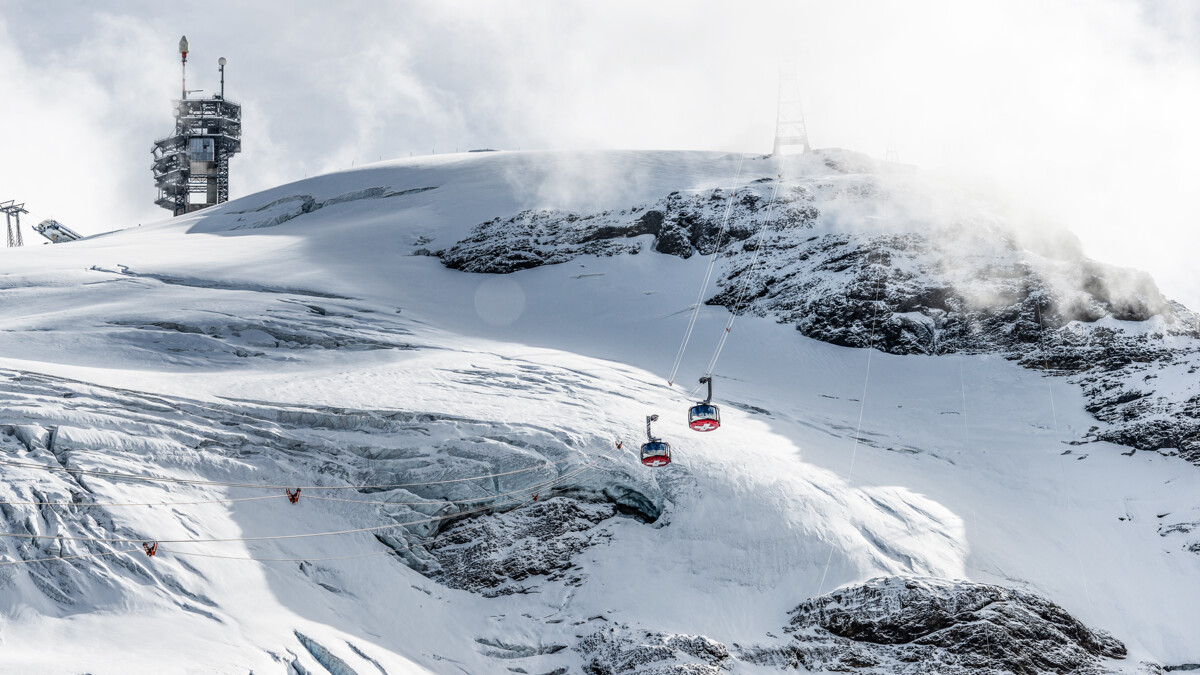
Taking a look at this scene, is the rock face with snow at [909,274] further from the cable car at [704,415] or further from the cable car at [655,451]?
the cable car at [655,451]

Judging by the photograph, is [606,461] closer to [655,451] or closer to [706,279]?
[655,451]

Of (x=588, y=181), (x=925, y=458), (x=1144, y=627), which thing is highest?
(x=588, y=181)

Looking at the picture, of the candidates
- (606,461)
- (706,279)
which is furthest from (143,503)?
(706,279)

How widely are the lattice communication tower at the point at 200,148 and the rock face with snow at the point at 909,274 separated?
50852 mm

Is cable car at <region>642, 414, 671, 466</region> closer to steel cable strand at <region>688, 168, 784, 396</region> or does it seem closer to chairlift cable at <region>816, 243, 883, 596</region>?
chairlift cable at <region>816, 243, 883, 596</region>

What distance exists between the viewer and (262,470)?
31.6 meters

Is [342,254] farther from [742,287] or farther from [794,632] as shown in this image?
[794,632]

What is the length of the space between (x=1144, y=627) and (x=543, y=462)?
19.5 m

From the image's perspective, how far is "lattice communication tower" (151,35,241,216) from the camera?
10906 centimetres

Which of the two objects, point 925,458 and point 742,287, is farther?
point 742,287

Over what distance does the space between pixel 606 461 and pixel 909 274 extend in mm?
31186

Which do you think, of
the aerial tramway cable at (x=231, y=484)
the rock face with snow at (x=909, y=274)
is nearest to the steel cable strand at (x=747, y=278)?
the rock face with snow at (x=909, y=274)

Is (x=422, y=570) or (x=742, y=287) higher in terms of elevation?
(x=742, y=287)

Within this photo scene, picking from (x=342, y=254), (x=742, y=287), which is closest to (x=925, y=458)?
(x=742, y=287)
